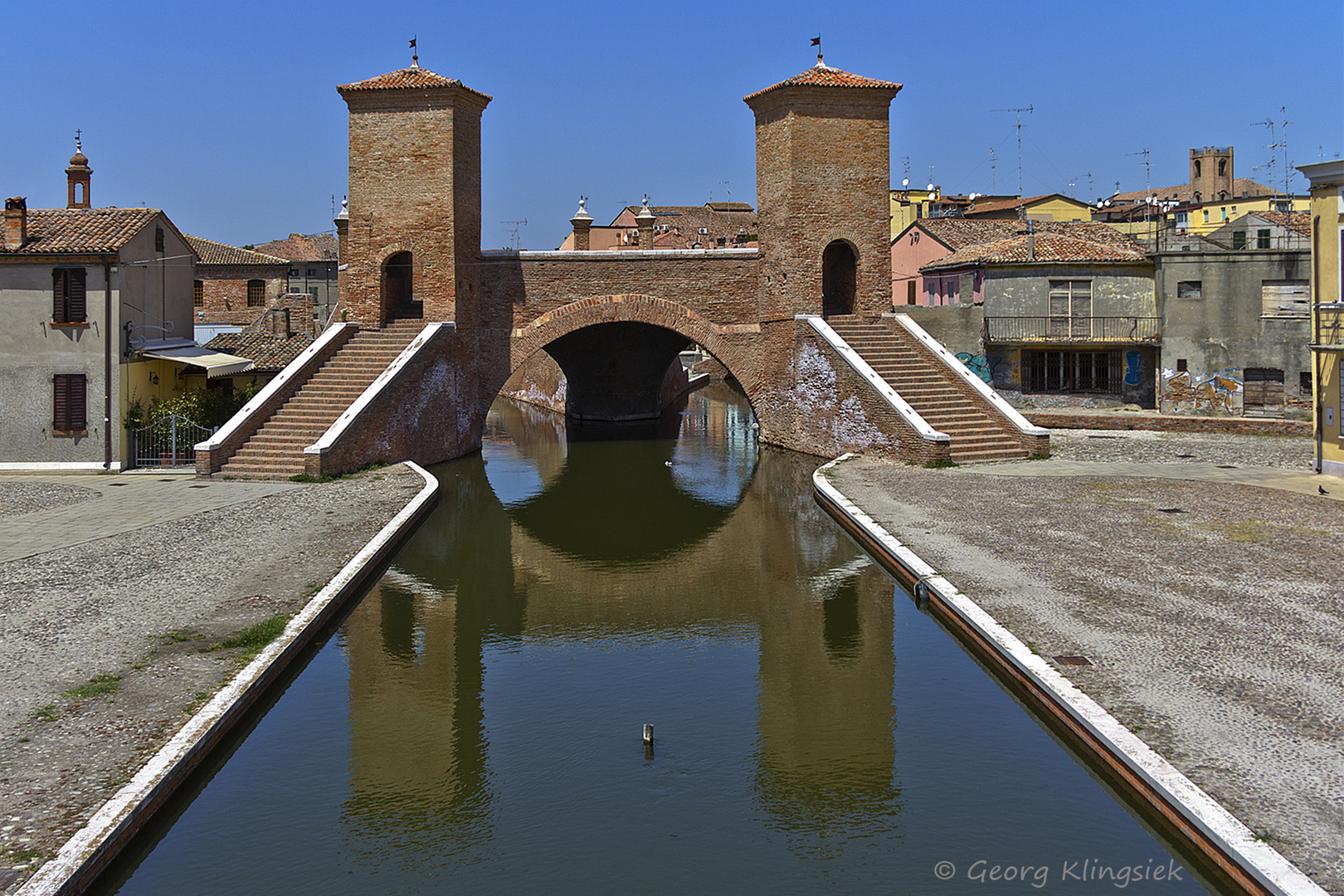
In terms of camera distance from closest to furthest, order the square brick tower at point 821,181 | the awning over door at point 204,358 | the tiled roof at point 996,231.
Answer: the awning over door at point 204,358 < the square brick tower at point 821,181 < the tiled roof at point 996,231

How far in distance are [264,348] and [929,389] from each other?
53.6 ft

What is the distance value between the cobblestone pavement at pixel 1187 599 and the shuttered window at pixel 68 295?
14224 millimetres

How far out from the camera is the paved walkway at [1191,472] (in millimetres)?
18266

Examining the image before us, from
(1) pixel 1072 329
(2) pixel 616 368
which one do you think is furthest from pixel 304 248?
(1) pixel 1072 329

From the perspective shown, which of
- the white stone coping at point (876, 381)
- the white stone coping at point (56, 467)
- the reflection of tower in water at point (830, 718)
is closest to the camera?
the reflection of tower in water at point (830, 718)

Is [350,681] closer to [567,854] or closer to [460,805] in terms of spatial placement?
[460,805]

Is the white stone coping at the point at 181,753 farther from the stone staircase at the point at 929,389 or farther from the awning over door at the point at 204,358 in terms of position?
the stone staircase at the point at 929,389

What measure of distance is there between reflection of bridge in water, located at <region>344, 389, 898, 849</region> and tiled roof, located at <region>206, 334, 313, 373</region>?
677cm

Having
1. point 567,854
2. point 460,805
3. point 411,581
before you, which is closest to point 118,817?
point 460,805

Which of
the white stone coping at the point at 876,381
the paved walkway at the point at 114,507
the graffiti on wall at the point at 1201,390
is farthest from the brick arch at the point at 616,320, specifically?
the graffiti on wall at the point at 1201,390

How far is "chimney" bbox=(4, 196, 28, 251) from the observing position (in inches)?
830

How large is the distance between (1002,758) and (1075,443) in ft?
57.8

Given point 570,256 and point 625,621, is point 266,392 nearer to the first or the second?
point 570,256

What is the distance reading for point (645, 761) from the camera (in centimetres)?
841
